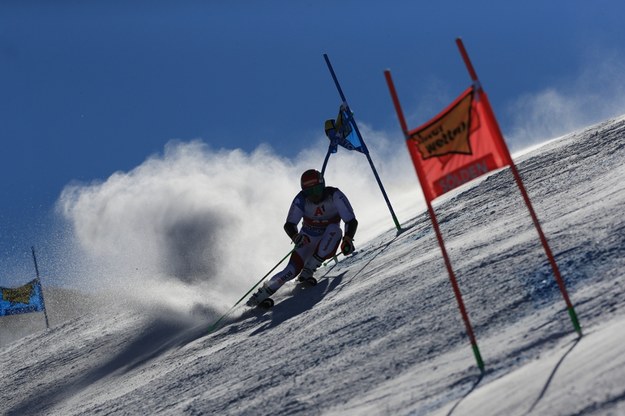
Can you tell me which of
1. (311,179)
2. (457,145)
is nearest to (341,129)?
(311,179)

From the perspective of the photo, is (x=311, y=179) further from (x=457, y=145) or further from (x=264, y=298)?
(x=457, y=145)

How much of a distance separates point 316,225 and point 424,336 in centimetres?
509

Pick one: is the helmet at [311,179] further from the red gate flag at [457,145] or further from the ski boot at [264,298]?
the red gate flag at [457,145]

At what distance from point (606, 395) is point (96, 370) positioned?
872 centimetres

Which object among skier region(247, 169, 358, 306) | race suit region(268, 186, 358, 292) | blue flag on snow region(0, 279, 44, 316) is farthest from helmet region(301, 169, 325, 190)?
blue flag on snow region(0, 279, 44, 316)

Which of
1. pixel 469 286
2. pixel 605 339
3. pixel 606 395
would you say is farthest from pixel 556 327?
pixel 469 286

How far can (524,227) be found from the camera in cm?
864

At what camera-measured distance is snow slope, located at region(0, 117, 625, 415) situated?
496 centimetres

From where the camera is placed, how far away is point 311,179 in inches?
447

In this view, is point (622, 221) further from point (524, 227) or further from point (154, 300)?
point (154, 300)

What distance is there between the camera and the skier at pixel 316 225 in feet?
35.8

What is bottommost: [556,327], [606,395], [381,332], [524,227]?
[606,395]

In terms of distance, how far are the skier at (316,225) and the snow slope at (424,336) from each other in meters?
0.38

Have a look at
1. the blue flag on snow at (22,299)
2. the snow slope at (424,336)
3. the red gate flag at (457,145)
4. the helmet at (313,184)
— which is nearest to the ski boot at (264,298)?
the snow slope at (424,336)
